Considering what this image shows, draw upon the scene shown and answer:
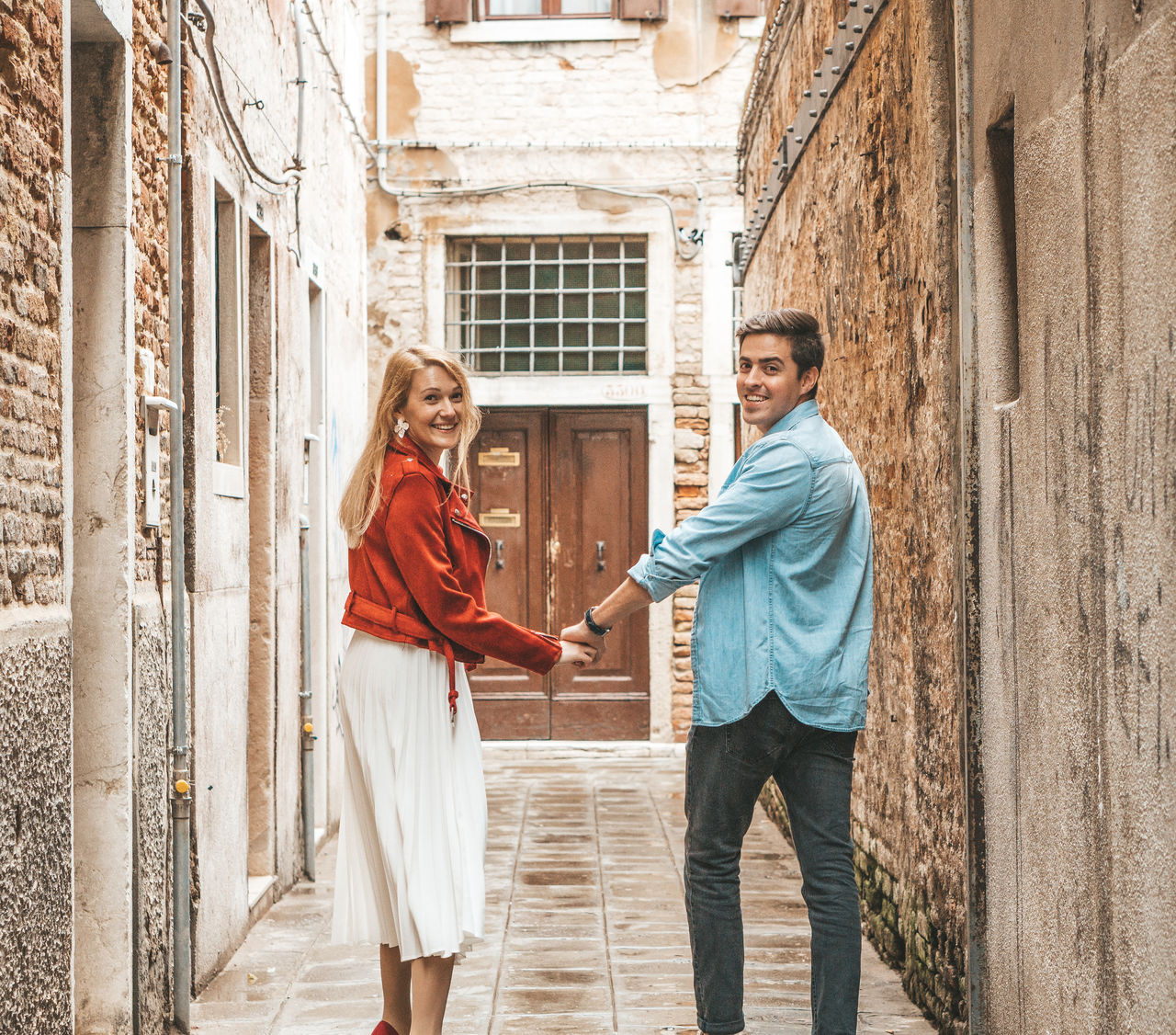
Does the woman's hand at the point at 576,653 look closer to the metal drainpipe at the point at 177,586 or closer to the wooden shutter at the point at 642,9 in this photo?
the metal drainpipe at the point at 177,586

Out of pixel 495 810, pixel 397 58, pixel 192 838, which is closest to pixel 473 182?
pixel 397 58

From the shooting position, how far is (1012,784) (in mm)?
3465

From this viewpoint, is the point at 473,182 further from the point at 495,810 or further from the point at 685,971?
the point at 685,971

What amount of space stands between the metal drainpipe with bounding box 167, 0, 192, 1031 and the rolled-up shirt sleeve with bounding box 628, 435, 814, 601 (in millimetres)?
1714

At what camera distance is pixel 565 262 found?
11586mm

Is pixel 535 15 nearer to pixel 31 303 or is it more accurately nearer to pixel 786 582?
pixel 31 303

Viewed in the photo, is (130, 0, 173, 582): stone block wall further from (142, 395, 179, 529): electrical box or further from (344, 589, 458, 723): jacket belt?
(344, 589, 458, 723): jacket belt

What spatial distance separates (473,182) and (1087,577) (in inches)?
366

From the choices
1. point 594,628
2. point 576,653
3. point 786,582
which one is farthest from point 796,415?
point 576,653

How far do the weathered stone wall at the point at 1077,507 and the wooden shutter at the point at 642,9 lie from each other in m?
8.12

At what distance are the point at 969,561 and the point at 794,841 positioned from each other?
91 centimetres

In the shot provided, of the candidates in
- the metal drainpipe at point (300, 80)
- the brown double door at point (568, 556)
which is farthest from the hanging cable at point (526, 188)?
the metal drainpipe at point (300, 80)

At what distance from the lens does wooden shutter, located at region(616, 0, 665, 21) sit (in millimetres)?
11461

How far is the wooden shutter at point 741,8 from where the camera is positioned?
11.4 m
